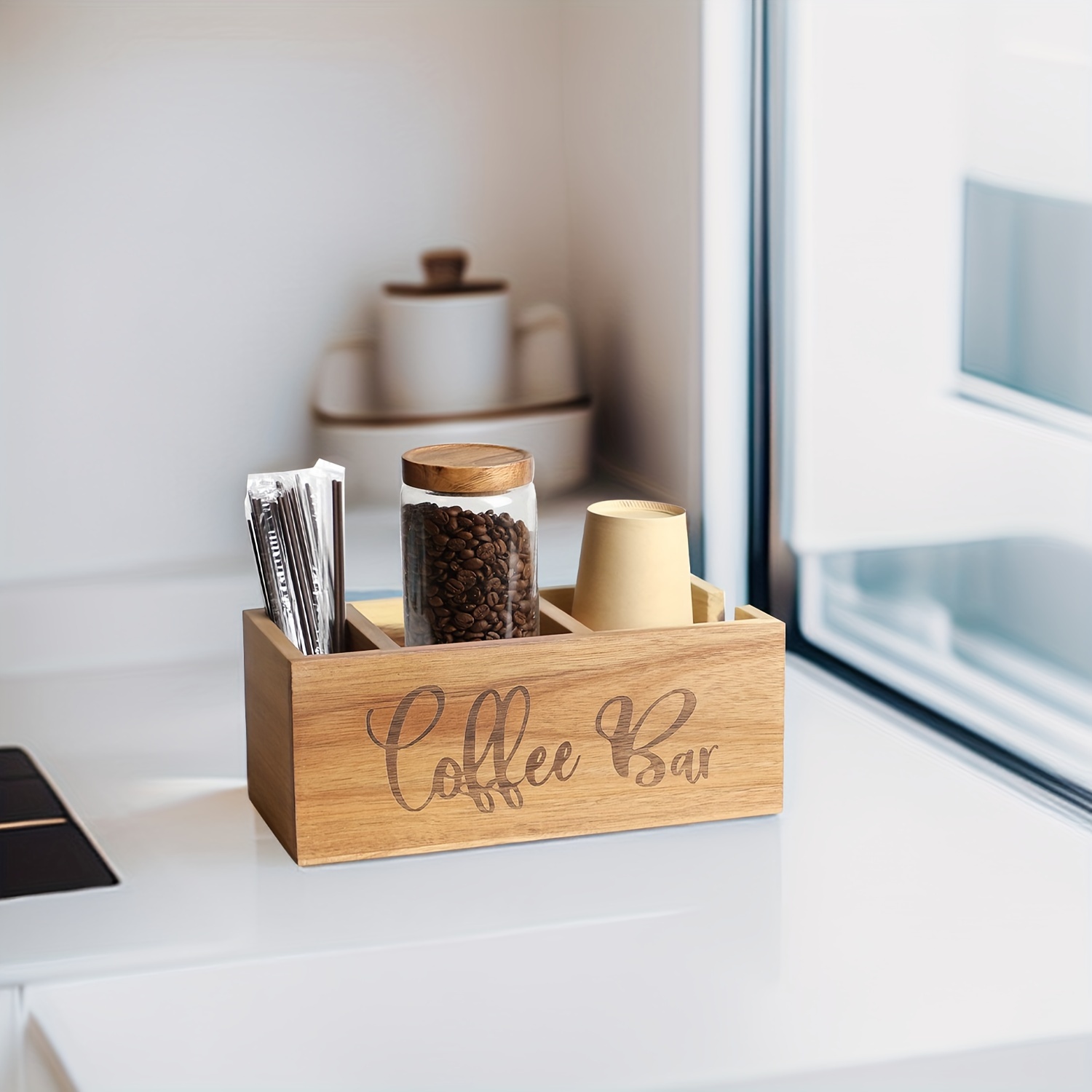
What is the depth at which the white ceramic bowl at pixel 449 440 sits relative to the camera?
127 centimetres

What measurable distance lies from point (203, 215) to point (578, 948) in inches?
32.5

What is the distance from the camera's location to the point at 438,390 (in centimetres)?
131

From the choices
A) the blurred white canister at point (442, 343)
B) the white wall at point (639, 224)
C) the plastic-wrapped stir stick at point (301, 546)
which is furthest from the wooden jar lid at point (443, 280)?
the plastic-wrapped stir stick at point (301, 546)

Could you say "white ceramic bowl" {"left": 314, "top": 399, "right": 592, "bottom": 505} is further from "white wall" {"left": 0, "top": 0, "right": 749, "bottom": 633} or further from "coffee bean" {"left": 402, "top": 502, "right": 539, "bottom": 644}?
"coffee bean" {"left": 402, "top": 502, "right": 539, "bottom": 644}

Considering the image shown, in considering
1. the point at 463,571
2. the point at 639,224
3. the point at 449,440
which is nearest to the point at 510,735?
the point at 463,571

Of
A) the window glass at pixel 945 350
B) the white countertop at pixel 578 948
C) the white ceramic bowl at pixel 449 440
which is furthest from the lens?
the white ceramic bowl at pixel 449 440

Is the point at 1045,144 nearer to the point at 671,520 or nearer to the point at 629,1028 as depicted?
the point at 671,520

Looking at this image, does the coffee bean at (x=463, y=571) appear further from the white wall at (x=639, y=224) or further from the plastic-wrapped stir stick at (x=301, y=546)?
the white wall at (x=639, y=224)

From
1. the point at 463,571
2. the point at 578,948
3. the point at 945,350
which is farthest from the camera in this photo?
the point at 945,350

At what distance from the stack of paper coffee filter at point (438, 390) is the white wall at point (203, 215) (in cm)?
3

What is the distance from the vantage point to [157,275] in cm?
126

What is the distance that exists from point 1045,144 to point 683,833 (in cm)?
54

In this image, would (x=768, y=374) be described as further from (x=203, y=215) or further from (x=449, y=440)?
(x=203, y=215)

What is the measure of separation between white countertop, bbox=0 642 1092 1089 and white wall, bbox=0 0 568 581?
425 millimetres
